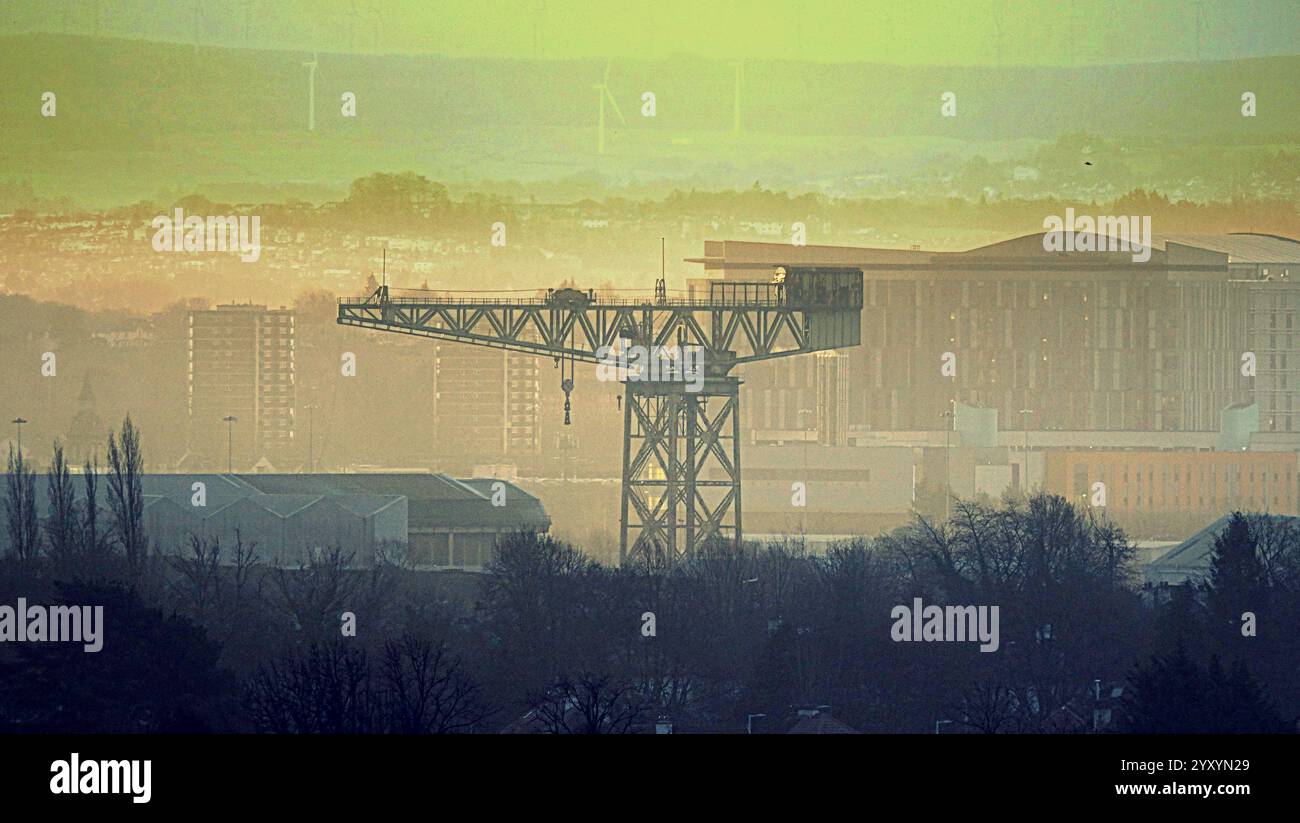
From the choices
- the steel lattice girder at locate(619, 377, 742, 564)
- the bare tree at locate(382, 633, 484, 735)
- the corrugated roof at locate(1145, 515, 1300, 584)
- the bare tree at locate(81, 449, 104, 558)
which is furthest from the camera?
the corrugated roof at locate(1145, 515, 1300, 584)

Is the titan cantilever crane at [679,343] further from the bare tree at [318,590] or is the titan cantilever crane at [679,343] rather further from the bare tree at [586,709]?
the bare tree at [586,709]

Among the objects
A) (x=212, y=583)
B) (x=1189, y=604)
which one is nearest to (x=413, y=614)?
(x=212, y=583)

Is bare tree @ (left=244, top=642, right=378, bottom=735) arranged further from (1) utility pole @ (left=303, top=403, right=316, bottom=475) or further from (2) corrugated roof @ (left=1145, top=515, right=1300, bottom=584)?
(1) utility pole @ (left=303, top=403, right=316, bottom=475)

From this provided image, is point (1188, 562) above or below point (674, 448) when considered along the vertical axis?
below

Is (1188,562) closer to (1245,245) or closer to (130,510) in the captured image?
(130,510)

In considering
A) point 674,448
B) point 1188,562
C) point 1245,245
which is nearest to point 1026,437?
point 1245,245

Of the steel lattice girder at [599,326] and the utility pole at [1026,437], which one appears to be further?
the utility pole at [1026,437]

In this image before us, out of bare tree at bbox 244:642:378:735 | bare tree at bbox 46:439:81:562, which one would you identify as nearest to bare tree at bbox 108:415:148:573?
bare tree at bbox 46:439:81:562

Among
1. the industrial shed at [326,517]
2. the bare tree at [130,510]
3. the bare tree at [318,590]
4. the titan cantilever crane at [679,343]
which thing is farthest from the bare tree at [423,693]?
the industrial shed at [326,517]
